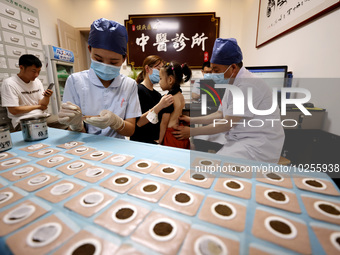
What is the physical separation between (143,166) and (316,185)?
2.12 ft

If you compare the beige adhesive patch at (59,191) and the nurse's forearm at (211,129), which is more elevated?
the beige adhesive patch at (59,191)

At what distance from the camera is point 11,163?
30.7 inches

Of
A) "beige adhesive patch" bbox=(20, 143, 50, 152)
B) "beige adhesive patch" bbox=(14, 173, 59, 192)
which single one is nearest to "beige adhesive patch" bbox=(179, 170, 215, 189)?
"beige adhesive patch" bbox=(14, 173, 59, 192)

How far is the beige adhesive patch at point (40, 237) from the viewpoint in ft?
1.24

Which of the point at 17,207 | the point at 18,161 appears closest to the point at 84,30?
the point at 18,161

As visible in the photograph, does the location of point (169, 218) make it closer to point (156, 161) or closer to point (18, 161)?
point (156, 161)

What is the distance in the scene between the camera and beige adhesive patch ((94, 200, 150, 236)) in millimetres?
429

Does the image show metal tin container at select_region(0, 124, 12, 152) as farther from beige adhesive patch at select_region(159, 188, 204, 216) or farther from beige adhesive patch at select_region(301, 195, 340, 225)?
beige adhesive patch at select_region(301, 195, 340, 225)

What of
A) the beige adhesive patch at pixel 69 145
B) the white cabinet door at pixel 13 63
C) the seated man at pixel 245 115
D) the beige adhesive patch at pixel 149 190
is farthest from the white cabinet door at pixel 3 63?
the beige adhesive patch at pixel 149 190

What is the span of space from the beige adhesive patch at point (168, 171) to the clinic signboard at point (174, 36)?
433 centimetres

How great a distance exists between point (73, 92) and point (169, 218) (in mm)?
1278

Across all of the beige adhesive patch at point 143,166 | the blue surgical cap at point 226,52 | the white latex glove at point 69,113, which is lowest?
the beige adhesive patch at point 143,166

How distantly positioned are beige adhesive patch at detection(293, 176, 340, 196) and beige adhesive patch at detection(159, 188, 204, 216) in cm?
37

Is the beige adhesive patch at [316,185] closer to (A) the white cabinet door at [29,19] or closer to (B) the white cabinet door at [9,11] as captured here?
(B) the white cabinet door at [9,11]
